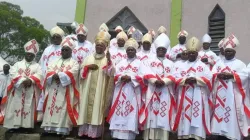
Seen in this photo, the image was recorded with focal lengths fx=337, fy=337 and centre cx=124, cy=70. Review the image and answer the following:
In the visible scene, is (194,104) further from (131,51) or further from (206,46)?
(206,46)

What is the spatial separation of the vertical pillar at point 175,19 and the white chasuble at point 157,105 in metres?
5.56

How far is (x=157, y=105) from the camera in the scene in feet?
21.1

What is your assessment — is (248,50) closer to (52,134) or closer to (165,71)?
(165,71)

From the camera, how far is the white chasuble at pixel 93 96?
21.4 ft

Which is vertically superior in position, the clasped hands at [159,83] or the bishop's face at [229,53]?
the bishop's face at [229,53]

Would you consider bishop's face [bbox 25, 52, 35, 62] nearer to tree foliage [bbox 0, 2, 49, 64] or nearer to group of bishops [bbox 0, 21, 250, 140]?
group of bishops [bbox 0, 21, 250, 140]

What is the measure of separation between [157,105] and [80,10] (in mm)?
7989

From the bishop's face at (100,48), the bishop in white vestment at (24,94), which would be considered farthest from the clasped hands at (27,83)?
the bishop's face at (100,48)

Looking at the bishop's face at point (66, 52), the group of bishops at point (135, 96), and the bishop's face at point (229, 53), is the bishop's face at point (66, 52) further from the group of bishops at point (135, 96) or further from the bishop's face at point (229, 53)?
the bishop's face at point (229, 53)

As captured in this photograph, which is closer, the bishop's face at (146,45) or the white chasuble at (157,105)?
the white chasuble at (157,105)

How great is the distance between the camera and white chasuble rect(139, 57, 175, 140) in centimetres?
626

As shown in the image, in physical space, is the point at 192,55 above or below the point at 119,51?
below

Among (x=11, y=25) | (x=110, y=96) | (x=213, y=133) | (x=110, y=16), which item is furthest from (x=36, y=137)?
(x=11, y=25)

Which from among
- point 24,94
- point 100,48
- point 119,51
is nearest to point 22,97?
point 24,94
